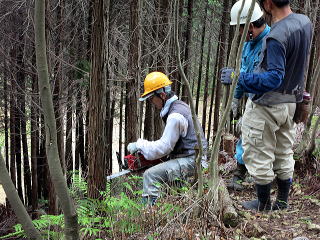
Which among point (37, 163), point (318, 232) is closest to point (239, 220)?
point (318, 232)

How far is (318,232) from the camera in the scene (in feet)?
9.71

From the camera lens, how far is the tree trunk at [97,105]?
352 centimetres

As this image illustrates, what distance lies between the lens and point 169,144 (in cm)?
436

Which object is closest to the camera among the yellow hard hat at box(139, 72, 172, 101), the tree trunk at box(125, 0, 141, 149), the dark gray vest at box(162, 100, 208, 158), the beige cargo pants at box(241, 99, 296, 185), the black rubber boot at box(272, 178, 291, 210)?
the beige cargo pants at box(241, 99, 296, 185)

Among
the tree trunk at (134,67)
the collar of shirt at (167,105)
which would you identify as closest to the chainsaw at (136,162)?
the collar of shirt at (167,105)

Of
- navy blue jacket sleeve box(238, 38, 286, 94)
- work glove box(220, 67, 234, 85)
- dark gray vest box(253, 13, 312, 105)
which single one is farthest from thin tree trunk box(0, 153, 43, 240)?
dark gray vest box(253, 13, 312, 105)

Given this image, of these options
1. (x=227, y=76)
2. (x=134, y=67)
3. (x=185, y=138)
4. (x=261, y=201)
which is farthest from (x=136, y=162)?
(x=134, y=67)

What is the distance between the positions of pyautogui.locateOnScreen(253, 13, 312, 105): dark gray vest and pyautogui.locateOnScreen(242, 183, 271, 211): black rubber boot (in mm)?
909

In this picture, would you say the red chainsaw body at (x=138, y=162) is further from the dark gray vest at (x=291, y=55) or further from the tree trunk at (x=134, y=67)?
the tree trunk at (x=134, y=67)

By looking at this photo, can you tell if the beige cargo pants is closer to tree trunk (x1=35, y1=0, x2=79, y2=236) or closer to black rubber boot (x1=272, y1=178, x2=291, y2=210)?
black rubber boot (x1=272, y1=178, x2=291, y2=210)

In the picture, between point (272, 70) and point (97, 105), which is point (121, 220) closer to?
point (97, 105)

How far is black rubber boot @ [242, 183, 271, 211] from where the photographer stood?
3482mm

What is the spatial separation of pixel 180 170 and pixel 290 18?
2294mm

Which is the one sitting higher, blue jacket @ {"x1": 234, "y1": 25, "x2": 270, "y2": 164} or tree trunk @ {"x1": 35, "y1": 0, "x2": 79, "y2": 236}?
blue jacket @ {"x1": 234, "y1": 25, "x2": 270, "y2": 164}
